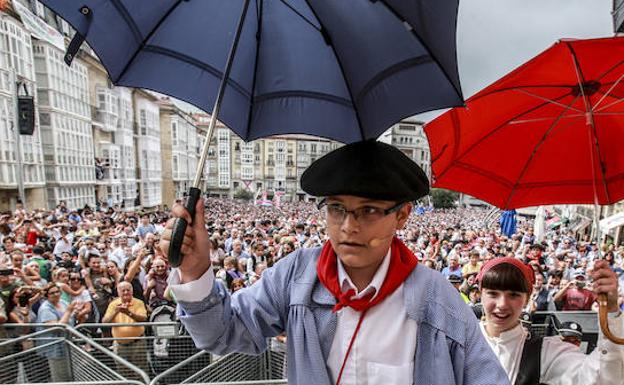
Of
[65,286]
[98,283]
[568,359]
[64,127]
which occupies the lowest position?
[98,283]

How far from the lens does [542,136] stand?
241 centimetres

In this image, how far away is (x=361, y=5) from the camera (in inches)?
56.1

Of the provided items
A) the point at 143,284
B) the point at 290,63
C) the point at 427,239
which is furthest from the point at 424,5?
the point at 427,239

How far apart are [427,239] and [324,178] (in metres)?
14.6

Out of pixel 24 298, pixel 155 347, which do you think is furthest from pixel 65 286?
pixel 155 347

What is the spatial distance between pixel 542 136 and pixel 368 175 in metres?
1.89

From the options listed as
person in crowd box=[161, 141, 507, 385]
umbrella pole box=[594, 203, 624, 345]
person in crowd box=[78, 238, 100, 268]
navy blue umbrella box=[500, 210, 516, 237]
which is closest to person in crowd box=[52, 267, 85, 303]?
person in crowd box=[78, 238, 100, 268]

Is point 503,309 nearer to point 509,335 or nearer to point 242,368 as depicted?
point 509,335

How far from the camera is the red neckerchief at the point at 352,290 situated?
1112 mm

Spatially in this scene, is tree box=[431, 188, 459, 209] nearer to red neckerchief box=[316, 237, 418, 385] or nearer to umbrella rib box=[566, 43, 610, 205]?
umbrella rib box=[566, 43, 610, 205]

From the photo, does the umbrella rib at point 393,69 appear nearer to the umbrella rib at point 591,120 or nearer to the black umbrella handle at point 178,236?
the umbrella rib at point 591,120

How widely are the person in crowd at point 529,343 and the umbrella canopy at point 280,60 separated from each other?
3.61ft

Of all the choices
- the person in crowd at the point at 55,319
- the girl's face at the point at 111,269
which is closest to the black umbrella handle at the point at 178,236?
the person in crowd at the point at 55,319

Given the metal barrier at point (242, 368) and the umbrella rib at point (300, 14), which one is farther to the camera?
the metal barrier at point (242, 368)
